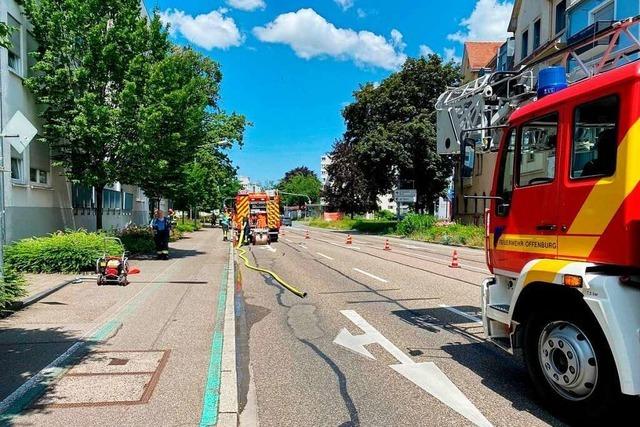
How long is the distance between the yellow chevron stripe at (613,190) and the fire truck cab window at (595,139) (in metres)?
0.09

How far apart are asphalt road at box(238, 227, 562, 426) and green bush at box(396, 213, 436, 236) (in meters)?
29.8

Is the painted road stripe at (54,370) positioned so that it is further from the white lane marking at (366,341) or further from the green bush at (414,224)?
the green bush at (414,224)

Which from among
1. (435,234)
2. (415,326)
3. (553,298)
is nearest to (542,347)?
(553,298)

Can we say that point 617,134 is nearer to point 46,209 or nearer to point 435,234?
point 46,209

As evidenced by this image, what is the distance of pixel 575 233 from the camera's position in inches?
177

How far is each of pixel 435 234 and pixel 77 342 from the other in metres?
32.6

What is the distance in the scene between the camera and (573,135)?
181 inches

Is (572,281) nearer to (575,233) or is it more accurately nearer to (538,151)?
(575,233)

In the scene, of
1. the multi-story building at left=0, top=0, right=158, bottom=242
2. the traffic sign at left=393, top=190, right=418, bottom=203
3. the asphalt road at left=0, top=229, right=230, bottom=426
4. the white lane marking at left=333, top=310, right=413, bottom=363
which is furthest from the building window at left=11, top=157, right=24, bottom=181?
the traffic sign at left=393, top=190, right=418, bottom=203

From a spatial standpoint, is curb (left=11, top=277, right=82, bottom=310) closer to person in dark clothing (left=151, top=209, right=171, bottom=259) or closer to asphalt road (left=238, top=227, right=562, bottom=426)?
asphalt road (left=238, top=227, right=562, bottom=426)

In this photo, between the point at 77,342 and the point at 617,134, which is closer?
the point at 617,134

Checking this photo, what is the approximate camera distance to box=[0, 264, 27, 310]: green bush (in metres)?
8.43

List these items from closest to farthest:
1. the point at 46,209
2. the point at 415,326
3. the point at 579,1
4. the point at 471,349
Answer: the point at 471,349 < the point at 415,326 < the point at 46,209 < the point at 579,1

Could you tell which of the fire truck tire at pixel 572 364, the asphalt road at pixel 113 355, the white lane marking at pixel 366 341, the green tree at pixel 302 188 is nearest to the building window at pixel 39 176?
the asphalt road at pixel 113 355
